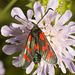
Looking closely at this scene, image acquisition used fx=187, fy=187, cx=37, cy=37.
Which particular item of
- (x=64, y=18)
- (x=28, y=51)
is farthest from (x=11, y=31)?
(x=64, y=18)

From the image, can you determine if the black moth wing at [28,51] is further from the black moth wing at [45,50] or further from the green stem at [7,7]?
the green stem at [7,7]

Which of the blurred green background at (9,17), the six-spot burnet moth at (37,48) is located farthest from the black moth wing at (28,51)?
the blurred green background at (9,17)

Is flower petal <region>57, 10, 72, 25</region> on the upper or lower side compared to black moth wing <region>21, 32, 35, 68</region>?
upper

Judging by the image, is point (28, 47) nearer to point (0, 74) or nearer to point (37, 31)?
point (37, 31)

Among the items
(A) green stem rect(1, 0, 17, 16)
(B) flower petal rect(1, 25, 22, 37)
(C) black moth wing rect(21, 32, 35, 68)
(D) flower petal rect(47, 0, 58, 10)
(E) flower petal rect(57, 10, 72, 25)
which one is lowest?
(C) black moth wing rect(21, 32, 35, 68)

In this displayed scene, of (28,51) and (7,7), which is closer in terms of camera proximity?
(28,51)

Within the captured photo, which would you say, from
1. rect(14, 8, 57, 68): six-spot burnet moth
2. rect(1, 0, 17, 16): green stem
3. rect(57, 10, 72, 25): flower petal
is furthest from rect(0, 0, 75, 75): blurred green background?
rect(14, 8, 57, 68): six-spot burnet moth

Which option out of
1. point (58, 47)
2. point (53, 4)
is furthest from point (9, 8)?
point (58, 47)

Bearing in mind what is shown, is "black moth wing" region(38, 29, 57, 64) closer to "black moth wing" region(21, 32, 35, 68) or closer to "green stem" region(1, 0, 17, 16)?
"black moth wing" region(21, 32, 35, 68)

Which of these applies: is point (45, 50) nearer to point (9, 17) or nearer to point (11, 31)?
point (11, 31)
